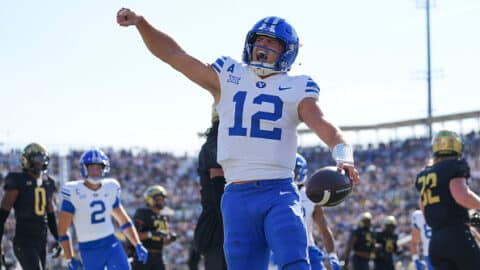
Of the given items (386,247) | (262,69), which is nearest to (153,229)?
(386,247)

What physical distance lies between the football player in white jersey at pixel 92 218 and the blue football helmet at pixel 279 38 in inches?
204

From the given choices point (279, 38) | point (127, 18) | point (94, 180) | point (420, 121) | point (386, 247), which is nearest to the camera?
point (279, 38)

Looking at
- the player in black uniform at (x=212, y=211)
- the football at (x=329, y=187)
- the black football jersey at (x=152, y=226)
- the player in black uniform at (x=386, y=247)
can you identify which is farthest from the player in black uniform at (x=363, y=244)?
the football at (x=329, y=187)

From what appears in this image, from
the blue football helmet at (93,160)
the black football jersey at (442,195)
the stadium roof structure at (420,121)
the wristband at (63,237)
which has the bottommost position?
the wristband at (63,237)

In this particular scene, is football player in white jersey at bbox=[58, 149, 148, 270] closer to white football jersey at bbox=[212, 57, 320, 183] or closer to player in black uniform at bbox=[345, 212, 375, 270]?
white football jersey at bbox=[212, 57, 320, 183]

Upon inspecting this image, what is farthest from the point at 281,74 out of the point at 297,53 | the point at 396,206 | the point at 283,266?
the point at 396,206

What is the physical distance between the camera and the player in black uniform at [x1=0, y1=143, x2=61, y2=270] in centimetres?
995

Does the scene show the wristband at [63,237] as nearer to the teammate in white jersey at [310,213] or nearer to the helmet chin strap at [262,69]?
the teammate in white jersey at [310,213]

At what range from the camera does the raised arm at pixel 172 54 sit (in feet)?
17.4

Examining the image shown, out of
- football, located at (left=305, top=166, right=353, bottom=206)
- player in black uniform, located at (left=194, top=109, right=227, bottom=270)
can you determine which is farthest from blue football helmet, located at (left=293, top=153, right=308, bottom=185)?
football, located at (left=305, top=166, right=353, bottom=206)

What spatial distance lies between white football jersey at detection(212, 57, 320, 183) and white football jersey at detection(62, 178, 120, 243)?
514cm

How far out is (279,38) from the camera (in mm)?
5281

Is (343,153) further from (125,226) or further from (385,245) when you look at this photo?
(385,245)

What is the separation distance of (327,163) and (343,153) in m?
30.7
